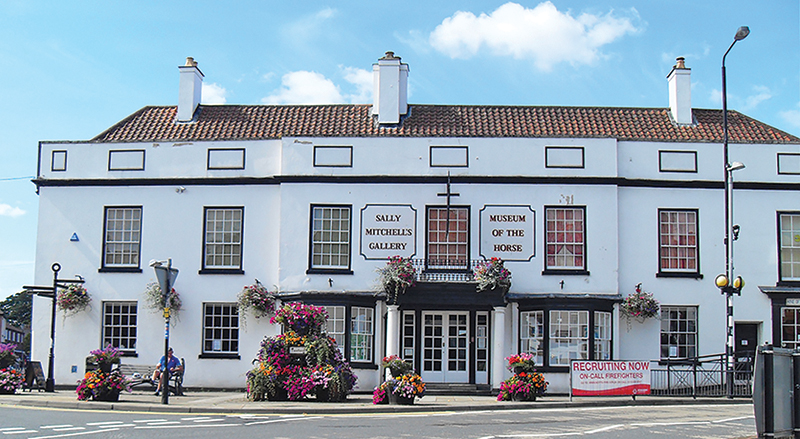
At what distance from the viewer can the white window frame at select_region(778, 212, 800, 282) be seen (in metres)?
24.1

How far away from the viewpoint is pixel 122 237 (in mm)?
24891

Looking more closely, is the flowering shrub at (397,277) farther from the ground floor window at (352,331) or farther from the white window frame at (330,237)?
the white window frame at (330,237)

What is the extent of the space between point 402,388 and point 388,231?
6.59m

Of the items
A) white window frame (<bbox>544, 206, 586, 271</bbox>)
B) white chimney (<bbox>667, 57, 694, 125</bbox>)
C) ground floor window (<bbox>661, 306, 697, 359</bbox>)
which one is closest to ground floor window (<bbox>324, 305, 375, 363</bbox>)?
white window frame (<bbox>544, 206, 586, 271</bbox>)

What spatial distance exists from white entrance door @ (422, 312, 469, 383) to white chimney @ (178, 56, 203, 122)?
10838 millimetres

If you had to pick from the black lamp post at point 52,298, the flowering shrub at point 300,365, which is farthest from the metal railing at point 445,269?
the black lamp post at point 52,298

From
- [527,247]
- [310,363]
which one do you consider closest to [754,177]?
[527,247]

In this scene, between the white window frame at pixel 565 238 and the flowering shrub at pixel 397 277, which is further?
the white window frame at pixel 565 238

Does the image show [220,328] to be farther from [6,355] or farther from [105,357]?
[6,355]

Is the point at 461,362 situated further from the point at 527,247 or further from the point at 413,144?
the point at 413,144

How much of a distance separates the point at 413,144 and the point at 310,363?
788 centimetres

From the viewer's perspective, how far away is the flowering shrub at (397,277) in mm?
22375

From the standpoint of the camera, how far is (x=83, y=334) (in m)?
24.4

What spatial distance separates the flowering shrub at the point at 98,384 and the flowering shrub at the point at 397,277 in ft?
25.8
